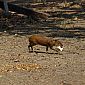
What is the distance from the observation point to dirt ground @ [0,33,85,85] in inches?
426

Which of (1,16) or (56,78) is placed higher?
(56,78)

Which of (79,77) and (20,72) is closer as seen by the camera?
(79,77)

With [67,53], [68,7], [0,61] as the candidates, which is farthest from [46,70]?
[68,7]

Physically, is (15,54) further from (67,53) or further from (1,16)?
(1,16)

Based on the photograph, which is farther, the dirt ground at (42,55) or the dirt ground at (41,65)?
the dirt ground at (42,55)

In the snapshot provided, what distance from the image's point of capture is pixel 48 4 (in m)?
36.6

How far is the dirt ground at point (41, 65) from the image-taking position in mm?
10828

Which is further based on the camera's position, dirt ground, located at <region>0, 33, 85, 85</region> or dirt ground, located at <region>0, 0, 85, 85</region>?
dirt ground, located at <region>0, 0, 85, 85</region>

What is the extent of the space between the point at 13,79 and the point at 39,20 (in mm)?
16247

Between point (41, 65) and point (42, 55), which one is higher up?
point (41, 65)

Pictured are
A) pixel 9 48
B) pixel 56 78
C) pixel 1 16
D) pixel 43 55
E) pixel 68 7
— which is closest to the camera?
pixel 56 78

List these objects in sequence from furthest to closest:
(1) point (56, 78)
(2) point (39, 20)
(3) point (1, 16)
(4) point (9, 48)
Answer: (3) point (1, 16) → (2) point (39, 20) → (4) point (9, 48) → (1) point (56, 78)

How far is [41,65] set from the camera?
13.0 m

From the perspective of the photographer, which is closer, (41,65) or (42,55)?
(41,65)
